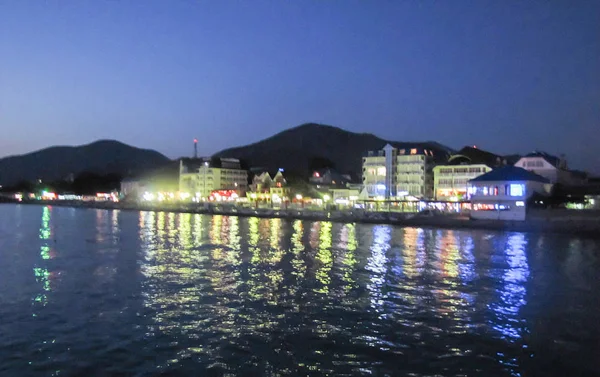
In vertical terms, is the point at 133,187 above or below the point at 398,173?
below

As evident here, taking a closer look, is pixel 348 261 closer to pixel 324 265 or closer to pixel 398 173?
pixel 324 265

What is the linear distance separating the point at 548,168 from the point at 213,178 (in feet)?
214

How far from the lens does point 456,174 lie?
220ft

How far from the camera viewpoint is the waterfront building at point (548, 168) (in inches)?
2308

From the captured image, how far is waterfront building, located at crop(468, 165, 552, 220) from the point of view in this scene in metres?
47.6

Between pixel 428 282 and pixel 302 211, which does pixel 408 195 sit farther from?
pixel 428 282

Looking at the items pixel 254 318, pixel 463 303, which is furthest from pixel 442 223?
pixel 254 318

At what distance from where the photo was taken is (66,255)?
Result: 24.1 m

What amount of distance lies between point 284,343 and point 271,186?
266 ft

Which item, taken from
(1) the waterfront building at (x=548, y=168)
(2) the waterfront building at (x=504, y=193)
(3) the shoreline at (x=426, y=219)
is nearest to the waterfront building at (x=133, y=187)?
(3) the shoreline at (x=426, y=219)

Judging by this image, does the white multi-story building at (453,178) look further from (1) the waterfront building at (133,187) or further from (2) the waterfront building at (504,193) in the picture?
(1) the waterfront building at (133,187)

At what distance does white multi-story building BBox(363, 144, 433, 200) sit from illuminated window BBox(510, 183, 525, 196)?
785 inches

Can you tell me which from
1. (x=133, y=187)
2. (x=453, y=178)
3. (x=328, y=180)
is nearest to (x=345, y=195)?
(x=328, y=180)

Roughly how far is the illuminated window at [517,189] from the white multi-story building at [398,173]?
19.9m
